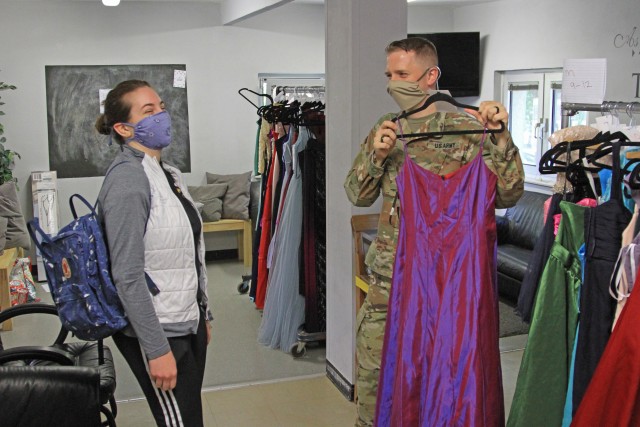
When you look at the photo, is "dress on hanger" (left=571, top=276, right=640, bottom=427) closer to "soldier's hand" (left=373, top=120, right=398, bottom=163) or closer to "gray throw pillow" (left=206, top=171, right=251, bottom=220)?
"soldier's hand" (left=373, top=120, right=398, bottom=163)

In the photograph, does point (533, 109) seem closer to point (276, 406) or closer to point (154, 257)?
point (276, 406)

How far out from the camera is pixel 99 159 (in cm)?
683

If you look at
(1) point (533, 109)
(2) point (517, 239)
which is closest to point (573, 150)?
(2) point (517, 239)

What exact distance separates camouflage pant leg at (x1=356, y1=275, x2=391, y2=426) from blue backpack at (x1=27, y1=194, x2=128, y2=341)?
2.71ft

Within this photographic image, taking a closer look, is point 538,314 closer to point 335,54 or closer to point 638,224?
point 638,224

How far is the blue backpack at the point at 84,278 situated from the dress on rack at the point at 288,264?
2.37 metres

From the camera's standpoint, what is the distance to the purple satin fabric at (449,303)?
6.15ft

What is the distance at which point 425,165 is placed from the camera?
2.19 m

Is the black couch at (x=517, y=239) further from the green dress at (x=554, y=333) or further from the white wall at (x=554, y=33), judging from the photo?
the green dress at (x=554, y=333)

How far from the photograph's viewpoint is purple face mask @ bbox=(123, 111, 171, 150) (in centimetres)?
211

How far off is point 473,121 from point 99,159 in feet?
17.3

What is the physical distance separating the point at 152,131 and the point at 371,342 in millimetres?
992

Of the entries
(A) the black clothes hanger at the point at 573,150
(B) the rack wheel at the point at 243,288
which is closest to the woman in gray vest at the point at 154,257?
(A) the black clothes hanger at the point at 573,150

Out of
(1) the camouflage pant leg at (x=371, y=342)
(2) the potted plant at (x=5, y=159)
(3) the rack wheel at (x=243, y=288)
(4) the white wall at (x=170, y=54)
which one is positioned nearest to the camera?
(1) the camouflage pant leg at (x=371, y=342)
